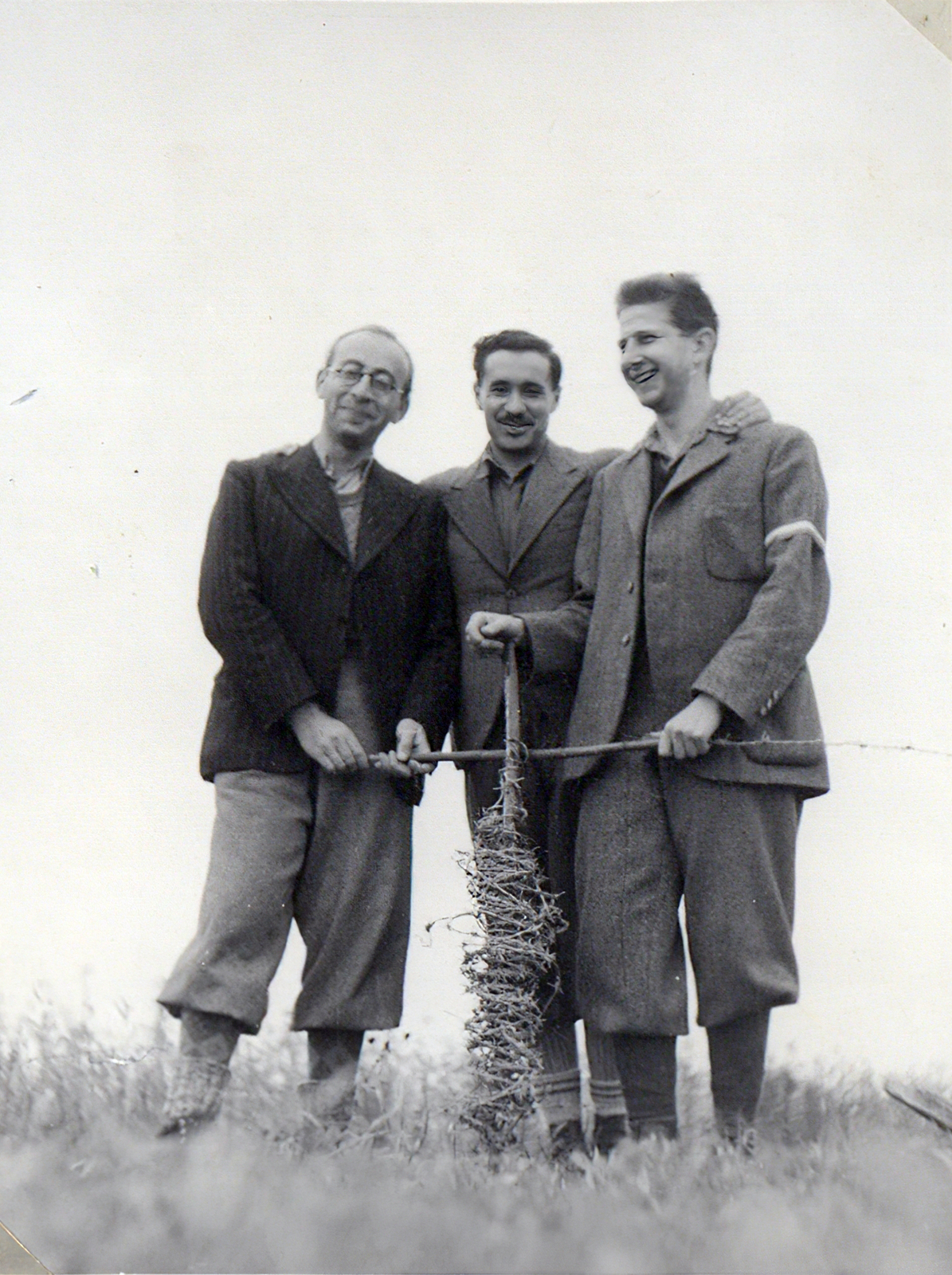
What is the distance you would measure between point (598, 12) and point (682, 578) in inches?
47.1

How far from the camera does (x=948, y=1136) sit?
2.44m

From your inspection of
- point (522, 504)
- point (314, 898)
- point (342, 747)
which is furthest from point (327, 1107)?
point (522, 504)

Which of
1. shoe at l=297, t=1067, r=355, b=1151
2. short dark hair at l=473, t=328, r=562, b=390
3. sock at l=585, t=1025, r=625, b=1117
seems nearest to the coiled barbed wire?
sock at l=585, t=1025, r=625, b=1117

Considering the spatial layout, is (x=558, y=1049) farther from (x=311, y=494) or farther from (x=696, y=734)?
(x=311, y=494)

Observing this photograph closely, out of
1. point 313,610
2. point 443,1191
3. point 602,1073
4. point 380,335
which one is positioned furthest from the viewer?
point 380,335

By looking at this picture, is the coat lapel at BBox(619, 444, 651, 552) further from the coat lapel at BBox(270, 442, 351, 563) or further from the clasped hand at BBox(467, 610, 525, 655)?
the coat lapel at BBox(270, 442, 351, 563)

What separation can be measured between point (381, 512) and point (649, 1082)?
3.82 ft

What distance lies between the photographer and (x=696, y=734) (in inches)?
93.0

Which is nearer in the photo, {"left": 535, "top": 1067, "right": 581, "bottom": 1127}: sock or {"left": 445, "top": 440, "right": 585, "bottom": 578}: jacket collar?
{"left": 535, "top": 1067, "right": 581, "bottom": 1127}: sock

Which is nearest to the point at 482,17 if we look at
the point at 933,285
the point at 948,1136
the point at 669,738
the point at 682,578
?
the point at 933,285

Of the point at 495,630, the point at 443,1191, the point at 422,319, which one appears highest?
the point at 422,319

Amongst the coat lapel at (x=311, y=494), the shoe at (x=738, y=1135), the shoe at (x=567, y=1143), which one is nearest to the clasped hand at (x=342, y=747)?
the coat lapel at (x=311, y=494)

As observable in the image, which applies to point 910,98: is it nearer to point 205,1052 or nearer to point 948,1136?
point 948,1136

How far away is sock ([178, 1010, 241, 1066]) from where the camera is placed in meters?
2.46
